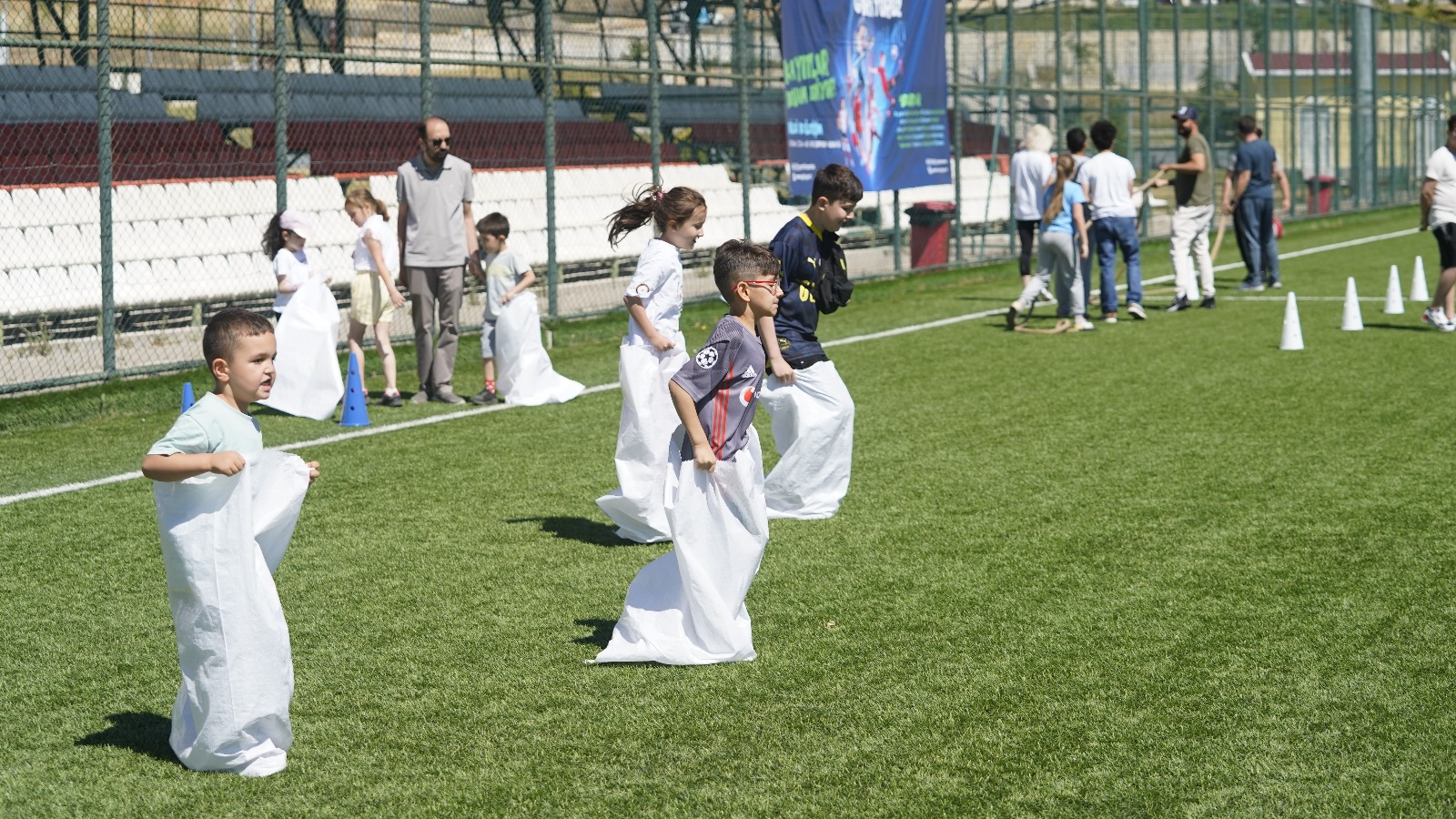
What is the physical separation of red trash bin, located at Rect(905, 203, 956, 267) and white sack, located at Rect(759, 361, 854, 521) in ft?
47.3

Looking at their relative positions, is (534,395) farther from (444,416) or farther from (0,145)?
(0,145)

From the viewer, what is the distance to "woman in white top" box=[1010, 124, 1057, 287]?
644 inches

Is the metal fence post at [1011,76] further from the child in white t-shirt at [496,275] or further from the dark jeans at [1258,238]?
the child in white t-shirt at [496,275]

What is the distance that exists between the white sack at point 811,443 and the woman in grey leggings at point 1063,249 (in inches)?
278

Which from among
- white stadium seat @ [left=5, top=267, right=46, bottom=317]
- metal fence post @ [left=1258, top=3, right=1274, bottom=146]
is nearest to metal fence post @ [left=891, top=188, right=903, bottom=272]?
white stadium seat @ [left=5, top=267, right=46, bottom=317]

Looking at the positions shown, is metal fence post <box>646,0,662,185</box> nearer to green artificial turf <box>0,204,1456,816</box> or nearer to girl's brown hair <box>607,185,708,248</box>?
green artificial turf <box>0,204,1456,816</box>

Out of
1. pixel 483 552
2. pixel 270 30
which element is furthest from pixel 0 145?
pixel 483 552

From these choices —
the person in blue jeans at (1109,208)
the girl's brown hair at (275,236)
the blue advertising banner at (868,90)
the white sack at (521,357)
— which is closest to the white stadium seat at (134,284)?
the girl's brown hair at (275,236)

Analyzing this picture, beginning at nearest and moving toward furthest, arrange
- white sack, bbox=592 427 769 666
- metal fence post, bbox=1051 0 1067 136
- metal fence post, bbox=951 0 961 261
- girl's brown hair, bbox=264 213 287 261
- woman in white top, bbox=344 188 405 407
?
white sack, bbox=592 427 769 666, girl's brown hair, bbox=264 213 287 261, woman in white top, bbox=344 188 405 407, metal fence post, bbox=951 0 961 261, metal fence post, bbox=1051 0 1067 136

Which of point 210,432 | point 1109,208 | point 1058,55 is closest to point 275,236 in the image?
point 210,432

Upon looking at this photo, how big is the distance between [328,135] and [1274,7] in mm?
21542

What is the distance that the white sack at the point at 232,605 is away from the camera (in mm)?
4129

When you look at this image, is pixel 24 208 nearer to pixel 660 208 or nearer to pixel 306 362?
pixel 306 362

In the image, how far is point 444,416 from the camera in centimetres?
1076
